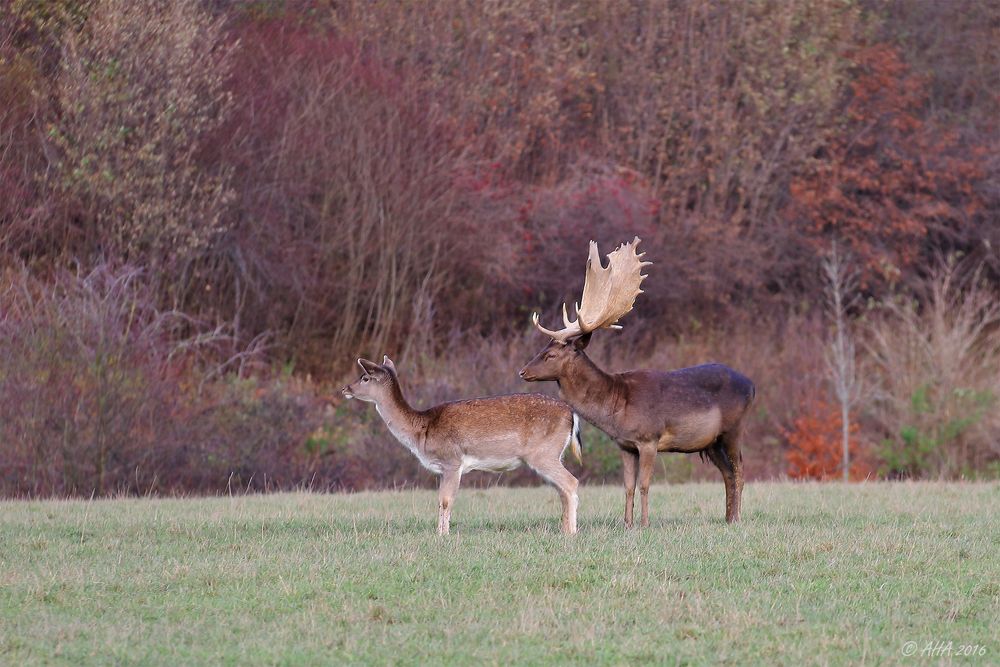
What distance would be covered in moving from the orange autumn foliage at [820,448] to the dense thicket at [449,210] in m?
0.05

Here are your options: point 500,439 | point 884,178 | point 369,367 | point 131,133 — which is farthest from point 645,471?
point 884,178

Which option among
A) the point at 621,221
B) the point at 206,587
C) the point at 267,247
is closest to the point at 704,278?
the point at 621,221

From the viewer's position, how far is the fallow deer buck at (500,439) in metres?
11.7

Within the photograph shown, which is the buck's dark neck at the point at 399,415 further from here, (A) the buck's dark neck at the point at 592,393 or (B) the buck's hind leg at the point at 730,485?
(B) the buck's hind leg at the point at 730,485

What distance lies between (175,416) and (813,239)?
15.7m

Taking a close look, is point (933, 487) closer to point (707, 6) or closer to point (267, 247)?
point (267, 247)

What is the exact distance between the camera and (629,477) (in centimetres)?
1207

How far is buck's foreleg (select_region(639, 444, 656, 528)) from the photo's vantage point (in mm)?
11922

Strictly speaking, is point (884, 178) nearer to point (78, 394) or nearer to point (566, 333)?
point (78, 394)

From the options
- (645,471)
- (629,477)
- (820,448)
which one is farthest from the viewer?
(820,448)

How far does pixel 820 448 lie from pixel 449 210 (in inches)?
307

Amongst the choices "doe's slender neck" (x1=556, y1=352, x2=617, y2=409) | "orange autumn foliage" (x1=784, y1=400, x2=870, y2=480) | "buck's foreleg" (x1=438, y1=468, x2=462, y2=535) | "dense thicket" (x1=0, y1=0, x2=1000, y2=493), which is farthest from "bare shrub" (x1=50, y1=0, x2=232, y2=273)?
"buck's foreleg" (x1=438, y1=468, x2=462, y2=535)

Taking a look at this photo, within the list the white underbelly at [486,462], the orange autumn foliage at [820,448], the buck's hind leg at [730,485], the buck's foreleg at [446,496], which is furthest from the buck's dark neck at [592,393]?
the orange autumn foliage at [820,448]

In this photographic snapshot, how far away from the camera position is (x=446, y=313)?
27359 mm
